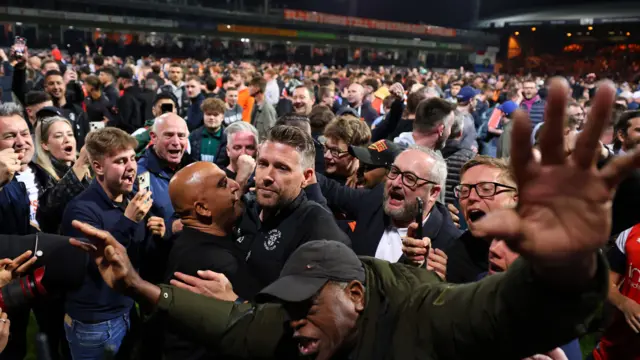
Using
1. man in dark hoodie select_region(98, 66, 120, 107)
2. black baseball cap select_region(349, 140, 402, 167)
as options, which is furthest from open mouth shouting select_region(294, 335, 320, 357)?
man in dark hoodie select_region(98, 66, 120, 107)

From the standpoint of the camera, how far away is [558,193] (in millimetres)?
1084

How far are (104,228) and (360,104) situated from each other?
609 centimetres

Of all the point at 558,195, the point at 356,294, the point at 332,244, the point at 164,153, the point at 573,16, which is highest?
the point at 573,16

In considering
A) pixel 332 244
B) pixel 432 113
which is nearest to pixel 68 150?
pixel 432 113

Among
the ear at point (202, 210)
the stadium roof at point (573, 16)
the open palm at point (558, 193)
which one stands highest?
the stadium roof at point (573, 16)

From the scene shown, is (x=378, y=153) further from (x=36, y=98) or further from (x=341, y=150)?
(x=36, y=98)

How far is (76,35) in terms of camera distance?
28359mm

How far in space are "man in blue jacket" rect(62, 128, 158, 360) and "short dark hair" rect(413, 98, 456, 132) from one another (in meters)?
2.09

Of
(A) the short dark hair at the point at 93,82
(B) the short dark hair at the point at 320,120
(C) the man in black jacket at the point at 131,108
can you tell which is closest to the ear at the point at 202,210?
(B) the short dark hair at the point at 320,120

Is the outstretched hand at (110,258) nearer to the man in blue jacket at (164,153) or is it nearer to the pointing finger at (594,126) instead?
the pointing finger at (594,126)

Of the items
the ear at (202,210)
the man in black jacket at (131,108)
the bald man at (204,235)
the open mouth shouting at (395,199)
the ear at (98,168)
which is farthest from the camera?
the man in black jacket at (131,108)

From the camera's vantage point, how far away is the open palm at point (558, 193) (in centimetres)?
105

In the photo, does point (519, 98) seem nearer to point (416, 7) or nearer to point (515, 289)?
point (515, 289)

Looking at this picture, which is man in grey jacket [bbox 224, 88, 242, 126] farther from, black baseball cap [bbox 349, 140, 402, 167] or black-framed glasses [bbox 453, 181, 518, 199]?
black-framed glasses [bbox 453, 181, 518, 199]
